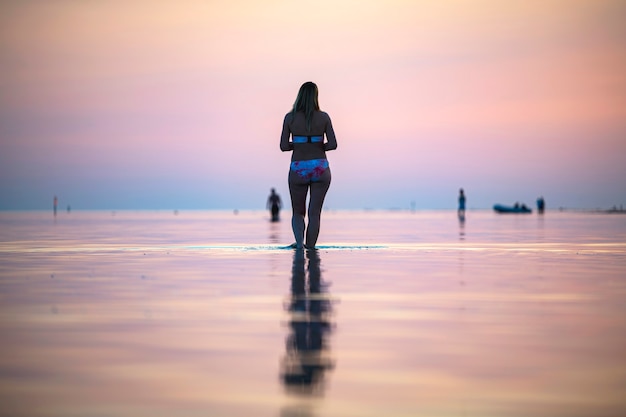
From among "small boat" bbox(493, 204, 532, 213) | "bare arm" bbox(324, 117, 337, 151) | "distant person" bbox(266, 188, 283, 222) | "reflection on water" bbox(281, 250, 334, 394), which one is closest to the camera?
"reflection on water" bbox(281, 250, 334, 394)

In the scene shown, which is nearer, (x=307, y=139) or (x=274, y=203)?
(x=307, y=139)

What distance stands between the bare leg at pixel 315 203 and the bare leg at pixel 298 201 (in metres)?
0.12

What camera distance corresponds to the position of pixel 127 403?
4168 millimetres

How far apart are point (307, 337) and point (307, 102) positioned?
1039 cm

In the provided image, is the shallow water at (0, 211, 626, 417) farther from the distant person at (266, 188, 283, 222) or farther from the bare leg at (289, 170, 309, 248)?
the distant person at (266, 188, 283, 222)

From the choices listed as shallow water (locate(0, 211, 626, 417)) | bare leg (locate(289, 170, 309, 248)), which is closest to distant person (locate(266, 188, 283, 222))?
bare leg (locate(289, 170, 309, 248))

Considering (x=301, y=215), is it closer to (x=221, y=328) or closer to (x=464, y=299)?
(x=464, y=299)

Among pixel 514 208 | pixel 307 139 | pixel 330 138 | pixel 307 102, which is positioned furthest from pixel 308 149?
pixel 514 208

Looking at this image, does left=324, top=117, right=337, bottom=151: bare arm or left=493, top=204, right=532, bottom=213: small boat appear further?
left=493, top=204, right=532, bottom=213: small boat

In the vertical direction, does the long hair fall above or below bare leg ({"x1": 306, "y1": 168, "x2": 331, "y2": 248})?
above

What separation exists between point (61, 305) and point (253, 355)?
9.50 feet

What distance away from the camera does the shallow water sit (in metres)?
4.22

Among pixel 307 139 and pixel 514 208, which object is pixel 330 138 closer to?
pixel 307 139

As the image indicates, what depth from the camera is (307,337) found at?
600cm
